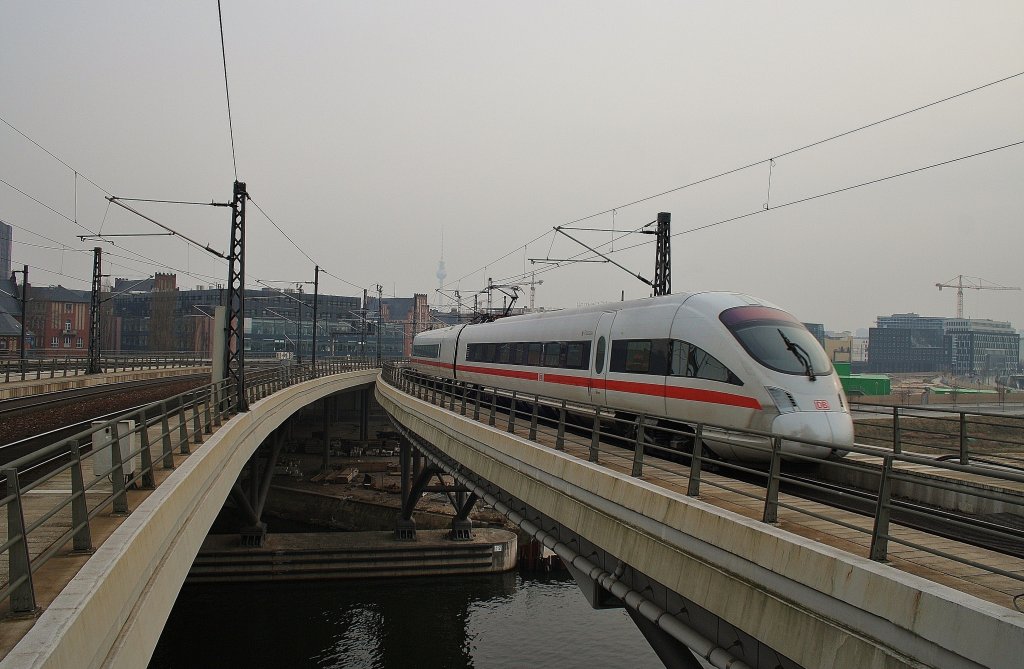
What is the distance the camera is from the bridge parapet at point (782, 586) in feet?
17.2

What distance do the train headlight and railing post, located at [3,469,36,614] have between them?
9.74 meters

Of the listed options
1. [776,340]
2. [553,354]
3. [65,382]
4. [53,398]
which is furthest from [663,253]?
[65,382]

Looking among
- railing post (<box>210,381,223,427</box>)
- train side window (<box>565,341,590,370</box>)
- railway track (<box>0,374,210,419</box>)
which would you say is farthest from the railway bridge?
railway track (<box>0,374,210,419</box>)

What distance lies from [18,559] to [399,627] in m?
28.8

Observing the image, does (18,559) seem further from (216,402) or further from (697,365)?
(216,402)

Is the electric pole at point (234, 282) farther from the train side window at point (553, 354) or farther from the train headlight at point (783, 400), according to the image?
the train headlight at point (783, 400)

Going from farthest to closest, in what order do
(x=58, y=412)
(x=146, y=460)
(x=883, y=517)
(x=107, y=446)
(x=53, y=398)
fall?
(x=53, y=398) < (x=58, y=412) < (x=146, y=460) < (x=107, y=446) < (x=883, y=517)

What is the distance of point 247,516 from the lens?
36.8 m

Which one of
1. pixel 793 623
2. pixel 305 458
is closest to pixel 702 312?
pixel 793 623

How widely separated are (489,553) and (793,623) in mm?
33795

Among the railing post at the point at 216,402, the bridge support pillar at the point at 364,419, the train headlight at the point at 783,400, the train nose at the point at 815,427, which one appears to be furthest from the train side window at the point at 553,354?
the bridge support pillar at the point at 364,419

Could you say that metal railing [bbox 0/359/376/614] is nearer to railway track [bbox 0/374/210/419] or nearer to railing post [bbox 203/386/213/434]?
railing post [bbox 203/386/213/434]

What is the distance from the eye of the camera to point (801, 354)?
12820 mm

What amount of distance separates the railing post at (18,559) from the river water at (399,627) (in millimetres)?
24905
